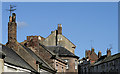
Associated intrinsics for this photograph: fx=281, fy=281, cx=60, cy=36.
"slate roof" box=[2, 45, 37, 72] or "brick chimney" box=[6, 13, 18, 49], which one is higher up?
"brick chimney" box=[6, 13, 18, 49]

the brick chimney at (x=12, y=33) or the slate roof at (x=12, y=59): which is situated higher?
the brick chimney at (x=12, y=33)

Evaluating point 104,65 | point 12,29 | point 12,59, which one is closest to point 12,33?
point 12,29

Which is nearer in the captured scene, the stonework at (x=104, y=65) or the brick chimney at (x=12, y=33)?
the brick chimney at (x=12, y=33)

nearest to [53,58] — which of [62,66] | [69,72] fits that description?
[62,66]

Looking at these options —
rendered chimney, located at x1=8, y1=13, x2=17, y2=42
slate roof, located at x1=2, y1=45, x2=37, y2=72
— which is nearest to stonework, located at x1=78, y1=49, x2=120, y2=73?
rendered chimney, located at x1=8, y1=13, x2=17, y2=42

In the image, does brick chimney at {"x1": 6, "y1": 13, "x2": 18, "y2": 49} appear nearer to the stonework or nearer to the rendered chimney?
the rendered chimney

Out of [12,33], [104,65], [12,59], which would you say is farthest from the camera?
[104,65]

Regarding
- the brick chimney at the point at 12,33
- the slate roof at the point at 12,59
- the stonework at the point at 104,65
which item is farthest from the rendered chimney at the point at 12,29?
the stonework at the point at 104,65

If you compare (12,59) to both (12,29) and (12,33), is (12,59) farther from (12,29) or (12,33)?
(12,29)

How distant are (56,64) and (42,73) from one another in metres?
10.2

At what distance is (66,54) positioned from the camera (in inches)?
2222

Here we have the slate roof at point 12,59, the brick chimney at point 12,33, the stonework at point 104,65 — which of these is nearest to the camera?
the slate roof at point 12,59

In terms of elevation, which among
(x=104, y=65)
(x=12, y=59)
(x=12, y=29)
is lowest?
(x=12, y=59)

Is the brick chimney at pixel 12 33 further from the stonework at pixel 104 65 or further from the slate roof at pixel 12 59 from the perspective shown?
the stonework at pixel 104 65
